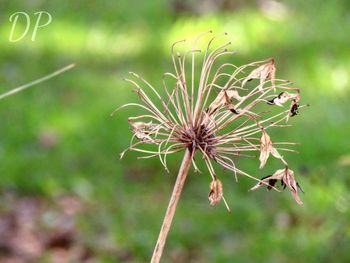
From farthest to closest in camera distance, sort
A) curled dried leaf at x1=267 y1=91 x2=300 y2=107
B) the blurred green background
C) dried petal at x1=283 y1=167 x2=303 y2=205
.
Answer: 1. the blurred green background
2. curled dried leaf at x1=267 y1=91 x2=300 y2=107
3. dried petal at x1=283 y1=167 x2=303 y2=205

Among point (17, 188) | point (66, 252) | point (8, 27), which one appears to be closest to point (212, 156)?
point (66, 252)

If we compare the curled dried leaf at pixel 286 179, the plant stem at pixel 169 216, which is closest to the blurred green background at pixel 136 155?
the curled dried leaf at pixel 286 179

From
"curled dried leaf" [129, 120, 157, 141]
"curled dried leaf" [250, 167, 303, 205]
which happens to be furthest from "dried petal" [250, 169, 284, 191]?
"curled dried leaf" [129, 120, 157, 141]

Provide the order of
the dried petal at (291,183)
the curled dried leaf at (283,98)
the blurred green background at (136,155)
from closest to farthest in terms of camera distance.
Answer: the dried petal at (291,183)
the curled dried leaf at (283,98)
the blurred green background at (136,155)

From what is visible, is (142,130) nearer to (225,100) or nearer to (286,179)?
(225,100)

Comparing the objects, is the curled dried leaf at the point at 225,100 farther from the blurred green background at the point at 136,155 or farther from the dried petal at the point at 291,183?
the blurred green background at the point at 136,155

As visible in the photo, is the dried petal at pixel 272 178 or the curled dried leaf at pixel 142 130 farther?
the curled dried leaf at pixel 142 130

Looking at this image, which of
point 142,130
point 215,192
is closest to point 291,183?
point 215,192

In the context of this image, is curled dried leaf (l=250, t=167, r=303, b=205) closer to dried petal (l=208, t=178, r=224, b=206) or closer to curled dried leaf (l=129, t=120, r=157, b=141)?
dried petal (l=208, t=178, r=224, b=206)
